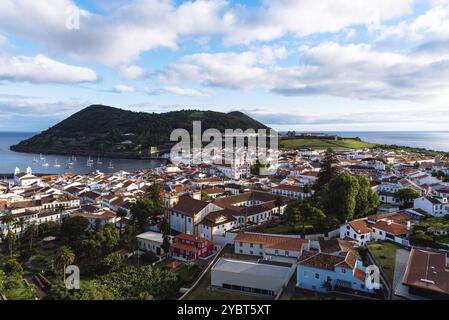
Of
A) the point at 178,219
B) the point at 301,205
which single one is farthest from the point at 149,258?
the point at 301,205

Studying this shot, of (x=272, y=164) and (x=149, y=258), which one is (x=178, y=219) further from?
(x=272, y=164)

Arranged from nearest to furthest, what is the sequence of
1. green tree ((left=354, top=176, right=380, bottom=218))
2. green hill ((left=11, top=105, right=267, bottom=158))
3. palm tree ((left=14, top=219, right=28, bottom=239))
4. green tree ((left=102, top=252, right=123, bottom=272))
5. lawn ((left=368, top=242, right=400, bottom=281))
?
1. lawn ((left=368, top=242, right=400, bottom=281))
2. green tree ((left=102, top=252, right=123, bottom=272))
3. green tree ((left=354, top=176, right=380, bottom=218))
4. palm tree ((left=14, top=219, right=28, bottom=239))
5. green hill ((left=11, top=105, right=267, bottom=158))

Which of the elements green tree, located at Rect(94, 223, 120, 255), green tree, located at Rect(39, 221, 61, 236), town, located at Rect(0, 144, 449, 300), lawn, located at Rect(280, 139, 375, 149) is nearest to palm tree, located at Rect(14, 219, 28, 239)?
town, located at Rect(0, 144, 449, 300)

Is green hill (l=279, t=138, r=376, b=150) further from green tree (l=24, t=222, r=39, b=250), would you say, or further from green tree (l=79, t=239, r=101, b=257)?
green tree (l=79, t=239, r=101, b=257)

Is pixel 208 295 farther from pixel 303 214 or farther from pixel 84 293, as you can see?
pixel 303 214

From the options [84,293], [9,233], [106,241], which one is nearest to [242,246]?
[106,241]

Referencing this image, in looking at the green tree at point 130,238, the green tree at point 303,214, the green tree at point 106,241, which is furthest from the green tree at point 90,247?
the green tree at point 303,214
